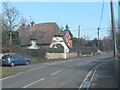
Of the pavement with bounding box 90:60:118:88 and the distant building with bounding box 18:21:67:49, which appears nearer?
the pavement with bounding box 90:60:118:88

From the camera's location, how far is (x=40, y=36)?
6166 centimetres

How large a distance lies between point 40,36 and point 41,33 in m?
0.91

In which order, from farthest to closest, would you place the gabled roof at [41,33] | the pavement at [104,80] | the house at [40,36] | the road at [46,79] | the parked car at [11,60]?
the gabled roof at [41,33]
the house at [40,36]
the parked car at [11,60]
the road at [46,79]
the pavement at [104,80]

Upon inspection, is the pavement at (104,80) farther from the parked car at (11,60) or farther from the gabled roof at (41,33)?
the gabled roof at (41,33)

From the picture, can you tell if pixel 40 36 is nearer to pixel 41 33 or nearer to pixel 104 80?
pixel 41 33

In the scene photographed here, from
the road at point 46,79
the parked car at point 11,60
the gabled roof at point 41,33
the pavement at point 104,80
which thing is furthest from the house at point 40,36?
the pavement at point 104,80

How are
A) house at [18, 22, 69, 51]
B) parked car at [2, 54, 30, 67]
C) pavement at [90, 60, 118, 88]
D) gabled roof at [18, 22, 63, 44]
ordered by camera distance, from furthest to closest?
gabled roof at [18, 22, 63, 44], house at [18, 22, 69, 51], parked car at [2, 54, 30, 67], pavement at [90, 60, 118, 88]

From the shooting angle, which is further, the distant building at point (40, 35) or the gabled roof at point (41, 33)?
the gabled roof at point (41, 33)

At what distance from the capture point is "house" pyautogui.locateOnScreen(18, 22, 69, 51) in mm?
59406

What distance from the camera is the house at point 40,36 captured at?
5941 centimetres

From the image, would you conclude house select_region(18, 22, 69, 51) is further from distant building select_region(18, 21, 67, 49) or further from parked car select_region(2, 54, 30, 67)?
parked car select_region(2, 54, 30, 67)

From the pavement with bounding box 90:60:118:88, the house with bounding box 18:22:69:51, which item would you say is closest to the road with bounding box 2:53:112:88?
the pavement with bounding box 90:60:118:88

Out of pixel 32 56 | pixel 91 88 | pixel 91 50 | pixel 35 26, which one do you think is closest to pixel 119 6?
pixel 91 88

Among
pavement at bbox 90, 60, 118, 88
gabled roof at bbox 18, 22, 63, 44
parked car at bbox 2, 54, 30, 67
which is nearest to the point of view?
pavement at bbox 90, 60, 118, 88
